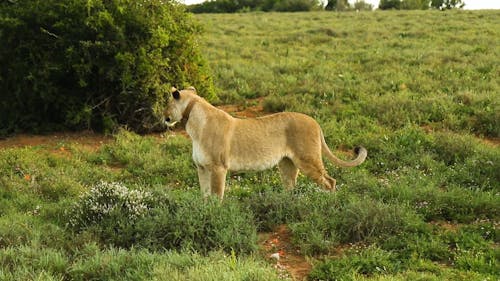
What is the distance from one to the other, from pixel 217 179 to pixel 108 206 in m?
1.24

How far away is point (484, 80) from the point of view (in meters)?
13.3

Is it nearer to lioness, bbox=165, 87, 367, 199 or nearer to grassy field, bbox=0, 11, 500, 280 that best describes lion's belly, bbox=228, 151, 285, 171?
lioness, bbox=165, 87, 367, 199

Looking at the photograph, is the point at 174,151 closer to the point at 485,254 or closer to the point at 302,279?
the point at 302,279

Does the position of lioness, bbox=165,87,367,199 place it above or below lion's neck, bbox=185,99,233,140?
below

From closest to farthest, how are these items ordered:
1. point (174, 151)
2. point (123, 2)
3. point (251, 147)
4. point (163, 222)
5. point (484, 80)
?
point (163, 222) → point (251, 147) → point (174, 151) → point (123, 2) → point (484, 80)

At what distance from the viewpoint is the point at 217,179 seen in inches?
254

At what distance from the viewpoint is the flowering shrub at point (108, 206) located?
6.16 m

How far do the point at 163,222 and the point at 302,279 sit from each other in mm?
1585

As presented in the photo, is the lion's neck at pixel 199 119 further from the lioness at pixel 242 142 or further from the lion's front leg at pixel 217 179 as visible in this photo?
the lion's front leg at pixel 217 179

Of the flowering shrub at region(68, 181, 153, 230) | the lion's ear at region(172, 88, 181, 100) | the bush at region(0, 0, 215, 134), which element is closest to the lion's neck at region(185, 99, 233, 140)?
the lion's ear at region(172, 88, 181, 100)

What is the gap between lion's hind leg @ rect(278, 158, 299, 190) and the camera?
23.7ft

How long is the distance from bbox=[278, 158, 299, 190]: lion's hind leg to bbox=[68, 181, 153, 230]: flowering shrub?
1.76 m

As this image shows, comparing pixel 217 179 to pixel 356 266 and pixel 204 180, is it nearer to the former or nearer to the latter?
pixel 204 180

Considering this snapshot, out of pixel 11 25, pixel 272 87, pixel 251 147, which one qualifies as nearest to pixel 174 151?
pixel 251 147
